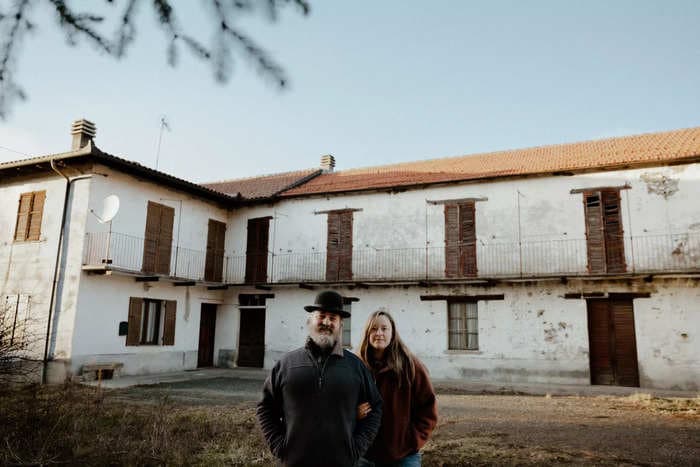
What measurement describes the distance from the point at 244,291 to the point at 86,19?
1747 centimetres

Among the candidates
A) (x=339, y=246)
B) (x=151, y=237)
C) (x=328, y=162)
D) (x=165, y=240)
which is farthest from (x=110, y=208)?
(x=328, y=162)

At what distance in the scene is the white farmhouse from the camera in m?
14.1

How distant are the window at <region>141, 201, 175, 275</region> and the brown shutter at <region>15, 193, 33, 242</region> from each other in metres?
3.42

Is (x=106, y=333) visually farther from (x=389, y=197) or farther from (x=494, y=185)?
(x=494, y=185)

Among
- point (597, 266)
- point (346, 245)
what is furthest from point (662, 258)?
point (346, 245)

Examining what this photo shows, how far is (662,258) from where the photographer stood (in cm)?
1413

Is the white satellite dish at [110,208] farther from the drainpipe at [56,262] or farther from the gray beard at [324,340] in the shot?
the gray beard at [324,340]

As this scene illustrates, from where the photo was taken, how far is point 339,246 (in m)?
18.2

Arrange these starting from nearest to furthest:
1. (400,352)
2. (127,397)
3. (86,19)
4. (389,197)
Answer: (86,19)
(400,352)
(127,397)
(389,197)

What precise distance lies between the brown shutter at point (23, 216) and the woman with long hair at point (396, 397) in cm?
1552

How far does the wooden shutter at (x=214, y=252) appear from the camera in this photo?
18.7m

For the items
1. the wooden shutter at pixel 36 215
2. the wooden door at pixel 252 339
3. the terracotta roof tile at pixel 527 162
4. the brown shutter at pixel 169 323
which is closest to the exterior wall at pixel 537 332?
the wooden door at pixel 252 339

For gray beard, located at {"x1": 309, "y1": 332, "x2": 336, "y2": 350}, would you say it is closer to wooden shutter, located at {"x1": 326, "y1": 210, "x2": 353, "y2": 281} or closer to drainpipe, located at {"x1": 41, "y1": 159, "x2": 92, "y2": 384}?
drainpipe, located at {"x1": 41, "y1": 159, "x2": 92, "y2": 384}

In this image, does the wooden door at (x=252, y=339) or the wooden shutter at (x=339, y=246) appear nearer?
the wooden shutter at (x=339, y=246)
